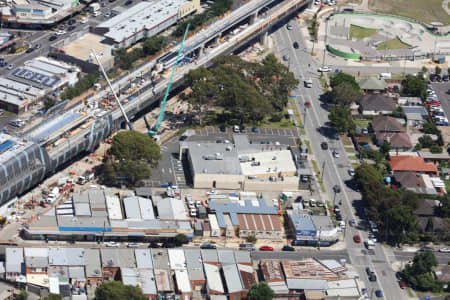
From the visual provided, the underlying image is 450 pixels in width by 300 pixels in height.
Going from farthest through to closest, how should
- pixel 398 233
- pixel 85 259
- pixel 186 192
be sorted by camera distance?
pixel 186 192 → pixel 398 233 → pixel 85 259

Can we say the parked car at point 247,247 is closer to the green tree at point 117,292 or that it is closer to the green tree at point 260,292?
the green tree at point 260,292

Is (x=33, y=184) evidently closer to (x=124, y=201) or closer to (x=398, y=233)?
(x=124, y=201)

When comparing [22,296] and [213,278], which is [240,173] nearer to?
[213,278]

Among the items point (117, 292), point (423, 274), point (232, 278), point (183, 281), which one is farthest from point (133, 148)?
point (423, 274)

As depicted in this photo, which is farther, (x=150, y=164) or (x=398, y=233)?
(x=150, y=164)

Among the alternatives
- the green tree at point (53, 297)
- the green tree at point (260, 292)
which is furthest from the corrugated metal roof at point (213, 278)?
the green tree at point (53, 297)

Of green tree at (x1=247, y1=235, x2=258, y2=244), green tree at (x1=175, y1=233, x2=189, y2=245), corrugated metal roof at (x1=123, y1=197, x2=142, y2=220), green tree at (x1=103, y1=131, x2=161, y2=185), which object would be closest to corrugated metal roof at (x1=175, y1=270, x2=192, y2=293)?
green tree at (x1=175, y1=233, x2=189, y2=245)

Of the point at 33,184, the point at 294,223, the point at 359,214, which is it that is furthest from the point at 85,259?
the point at 359,214
